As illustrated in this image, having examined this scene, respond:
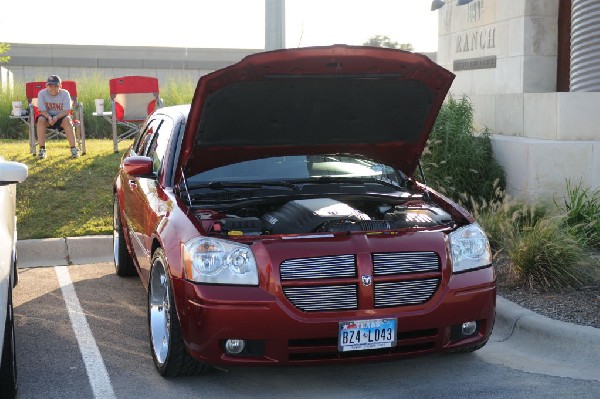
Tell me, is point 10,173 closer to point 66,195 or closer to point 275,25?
point 66,195

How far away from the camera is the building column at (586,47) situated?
1088 cm

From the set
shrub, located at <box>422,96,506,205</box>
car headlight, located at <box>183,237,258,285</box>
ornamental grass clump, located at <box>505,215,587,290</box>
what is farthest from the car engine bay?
shrub, located at <box>422,96,506,205</box>

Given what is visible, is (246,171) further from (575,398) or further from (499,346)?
(575,398)

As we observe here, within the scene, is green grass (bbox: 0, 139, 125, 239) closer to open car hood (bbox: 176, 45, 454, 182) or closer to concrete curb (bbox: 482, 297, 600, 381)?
open car hood (bbox: 176, 45, 454, 182)

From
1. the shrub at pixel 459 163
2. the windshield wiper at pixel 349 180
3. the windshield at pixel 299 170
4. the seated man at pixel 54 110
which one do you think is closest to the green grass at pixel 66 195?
the seated man at pixel 54 110

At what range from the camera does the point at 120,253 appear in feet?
27.6

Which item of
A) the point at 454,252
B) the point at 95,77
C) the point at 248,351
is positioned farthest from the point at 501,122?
the point at 95,77

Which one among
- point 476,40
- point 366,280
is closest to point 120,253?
point 366,280

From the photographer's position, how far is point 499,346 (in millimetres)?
6414

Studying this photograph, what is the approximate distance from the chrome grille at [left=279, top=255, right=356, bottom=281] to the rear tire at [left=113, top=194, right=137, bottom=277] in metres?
3.44

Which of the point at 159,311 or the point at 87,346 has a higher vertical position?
the point at 159,311

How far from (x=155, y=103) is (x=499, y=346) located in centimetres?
1064

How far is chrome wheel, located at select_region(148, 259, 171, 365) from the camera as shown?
18.3ft

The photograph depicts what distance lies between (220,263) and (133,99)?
11163 millimetres
